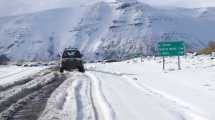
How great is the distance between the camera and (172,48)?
149ft

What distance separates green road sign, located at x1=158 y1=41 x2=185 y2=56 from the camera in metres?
44.9

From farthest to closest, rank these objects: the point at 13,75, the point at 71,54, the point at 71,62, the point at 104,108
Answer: the point at 71,54
the point at 71,62
the point at 13,75
the point at 104,108

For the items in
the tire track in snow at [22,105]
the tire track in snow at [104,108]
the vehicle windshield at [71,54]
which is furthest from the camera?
the vehicle windshield at [71,54]

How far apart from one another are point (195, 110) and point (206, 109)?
310 mm

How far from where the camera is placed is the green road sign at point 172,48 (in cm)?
4489

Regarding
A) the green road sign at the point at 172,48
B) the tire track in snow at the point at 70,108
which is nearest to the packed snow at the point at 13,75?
the tire track in snow at the point at 70,108

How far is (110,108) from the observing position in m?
14.2

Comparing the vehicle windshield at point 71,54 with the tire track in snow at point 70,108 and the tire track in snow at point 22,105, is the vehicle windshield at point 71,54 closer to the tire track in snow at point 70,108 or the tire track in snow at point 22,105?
the tire track in snow at point 22,105

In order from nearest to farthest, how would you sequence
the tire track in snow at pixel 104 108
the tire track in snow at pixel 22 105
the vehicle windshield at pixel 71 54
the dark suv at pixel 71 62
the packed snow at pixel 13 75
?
the tire track in snow at pixel 104 108 < the tire track in snow at pixel 22 105 < the packed snow at pixel 13 75 < the dark suv at pixel 71 62 < the vehicle windshield at pixel 71 54

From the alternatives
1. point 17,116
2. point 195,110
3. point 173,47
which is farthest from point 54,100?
point 173,47

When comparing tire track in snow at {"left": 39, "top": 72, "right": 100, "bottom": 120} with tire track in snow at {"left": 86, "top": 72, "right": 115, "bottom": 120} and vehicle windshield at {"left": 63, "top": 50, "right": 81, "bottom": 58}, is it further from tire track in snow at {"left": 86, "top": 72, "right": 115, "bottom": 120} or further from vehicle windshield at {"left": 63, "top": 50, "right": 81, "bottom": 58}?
vehicle windshield at {"left": 63, "top": 50, "right": 81, "bottom": 58}

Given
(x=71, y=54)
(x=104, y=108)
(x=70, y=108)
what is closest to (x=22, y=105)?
(x=70, y=108)

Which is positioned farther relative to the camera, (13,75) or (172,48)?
(172,48)

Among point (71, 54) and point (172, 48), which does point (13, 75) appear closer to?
point (71, 54)
